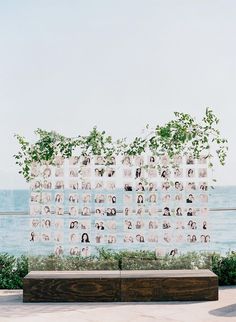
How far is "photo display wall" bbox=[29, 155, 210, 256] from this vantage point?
6.54 meters

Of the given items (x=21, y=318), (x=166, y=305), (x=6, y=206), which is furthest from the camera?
(x=6, y=206)

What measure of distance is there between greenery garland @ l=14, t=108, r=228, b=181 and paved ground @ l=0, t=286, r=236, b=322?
5.52 feet

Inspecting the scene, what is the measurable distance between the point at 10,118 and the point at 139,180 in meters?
37.9

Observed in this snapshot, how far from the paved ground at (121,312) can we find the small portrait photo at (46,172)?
1.25m

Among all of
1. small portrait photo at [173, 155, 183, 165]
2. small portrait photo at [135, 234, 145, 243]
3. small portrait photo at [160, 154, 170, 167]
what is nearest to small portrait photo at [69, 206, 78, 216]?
small portrait photo at [135, 234, 145, 243]

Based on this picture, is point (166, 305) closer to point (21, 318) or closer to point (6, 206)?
point (21, 318)

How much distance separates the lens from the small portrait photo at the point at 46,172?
6.59 metres

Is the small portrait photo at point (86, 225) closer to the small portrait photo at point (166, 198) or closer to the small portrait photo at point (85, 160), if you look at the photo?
the small portrait photo at point (85, 160)

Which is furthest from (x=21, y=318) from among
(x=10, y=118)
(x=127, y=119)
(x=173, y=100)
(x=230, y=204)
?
(x=230, y=204)

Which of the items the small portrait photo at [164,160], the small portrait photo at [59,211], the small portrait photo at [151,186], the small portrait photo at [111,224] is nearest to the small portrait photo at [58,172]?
the small portrait photo at [59,211]

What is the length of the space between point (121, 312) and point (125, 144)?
215cm

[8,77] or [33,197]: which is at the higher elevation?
[8,77]

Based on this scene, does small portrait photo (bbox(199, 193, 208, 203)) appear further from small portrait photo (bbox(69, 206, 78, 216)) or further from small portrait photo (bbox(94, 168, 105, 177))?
small portrait photo (bbox(69, 206, 78, 216))

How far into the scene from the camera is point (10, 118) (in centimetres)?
4366
